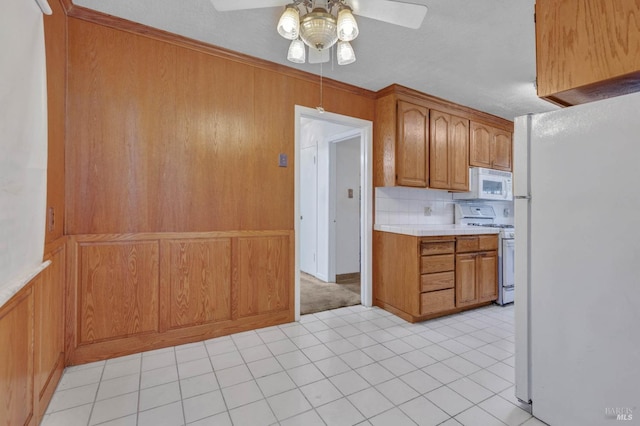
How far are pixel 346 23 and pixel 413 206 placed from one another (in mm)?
2588

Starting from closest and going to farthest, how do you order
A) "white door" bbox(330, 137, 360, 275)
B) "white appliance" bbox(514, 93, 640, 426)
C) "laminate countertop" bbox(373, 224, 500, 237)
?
1. "white appliance" bbox(514, 93, 640, 426)
2. "laminate countertop" bbox(373, 224, 500, 237)
3. "white door" bbox(330, 137, 360, 275)

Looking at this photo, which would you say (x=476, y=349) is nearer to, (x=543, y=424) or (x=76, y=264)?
(x=543, y=424)

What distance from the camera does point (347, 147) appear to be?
468 cm

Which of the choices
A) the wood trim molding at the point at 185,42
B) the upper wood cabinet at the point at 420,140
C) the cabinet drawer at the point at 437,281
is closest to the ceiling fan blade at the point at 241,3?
the wood trim molding at the point at 185,42

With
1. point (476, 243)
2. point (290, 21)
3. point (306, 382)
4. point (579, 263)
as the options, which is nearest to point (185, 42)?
point (290, 21)

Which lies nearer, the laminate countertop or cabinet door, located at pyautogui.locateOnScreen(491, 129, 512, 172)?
the laminate countertop

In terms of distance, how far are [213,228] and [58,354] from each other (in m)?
1.21

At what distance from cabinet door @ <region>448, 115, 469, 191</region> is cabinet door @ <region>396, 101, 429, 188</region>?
0.44 m

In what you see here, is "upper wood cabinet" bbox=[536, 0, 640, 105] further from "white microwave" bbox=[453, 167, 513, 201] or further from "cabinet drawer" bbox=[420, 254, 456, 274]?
"white microwave" bbox=[453, 167, 513, 201]

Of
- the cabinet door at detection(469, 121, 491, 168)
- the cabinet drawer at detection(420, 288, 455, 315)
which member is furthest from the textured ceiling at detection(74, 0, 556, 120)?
the cabinet drawer at detection(420, 288, 455, 315)

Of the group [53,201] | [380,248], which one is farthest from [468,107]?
[53,201]

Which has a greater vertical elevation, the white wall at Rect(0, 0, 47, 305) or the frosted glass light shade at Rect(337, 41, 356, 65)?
Answer: the frosted glass light shade at Rect(337, 41, 356, 65)

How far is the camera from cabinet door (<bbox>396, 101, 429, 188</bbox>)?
10.2ft

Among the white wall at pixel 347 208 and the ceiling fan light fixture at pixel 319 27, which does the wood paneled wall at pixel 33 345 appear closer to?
the ceiling fan light fixture at pixel 319 27
